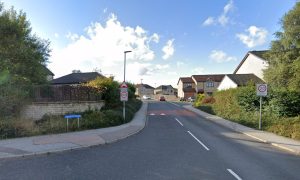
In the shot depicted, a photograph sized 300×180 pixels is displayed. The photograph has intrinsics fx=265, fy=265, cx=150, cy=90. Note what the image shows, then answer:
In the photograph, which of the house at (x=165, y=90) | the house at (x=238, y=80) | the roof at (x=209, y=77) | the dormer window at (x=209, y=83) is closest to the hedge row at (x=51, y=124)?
the house at (x=238, y=80)

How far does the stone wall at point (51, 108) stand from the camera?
682 inches

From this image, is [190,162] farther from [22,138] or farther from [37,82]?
[37,82]

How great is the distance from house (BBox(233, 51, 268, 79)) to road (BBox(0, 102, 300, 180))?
1380 inches

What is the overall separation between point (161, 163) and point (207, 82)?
272 ft

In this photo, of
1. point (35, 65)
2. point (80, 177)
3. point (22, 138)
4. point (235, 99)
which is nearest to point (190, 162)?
point (80, 177)

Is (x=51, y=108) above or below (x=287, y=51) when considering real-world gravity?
below

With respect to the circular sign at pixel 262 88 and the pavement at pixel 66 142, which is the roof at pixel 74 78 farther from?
the pavement at pixel 66 142

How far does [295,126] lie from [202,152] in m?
8.30

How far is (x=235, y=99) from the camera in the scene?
27250 millimetres

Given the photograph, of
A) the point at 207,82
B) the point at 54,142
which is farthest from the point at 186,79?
the point at 54,142

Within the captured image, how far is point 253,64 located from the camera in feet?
156

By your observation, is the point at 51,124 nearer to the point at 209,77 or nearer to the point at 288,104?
the point at 288,104

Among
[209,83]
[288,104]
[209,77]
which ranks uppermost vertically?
[209,77]

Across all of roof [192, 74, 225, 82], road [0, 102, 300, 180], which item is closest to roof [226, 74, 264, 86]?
road [0, 102, 300, 180]
